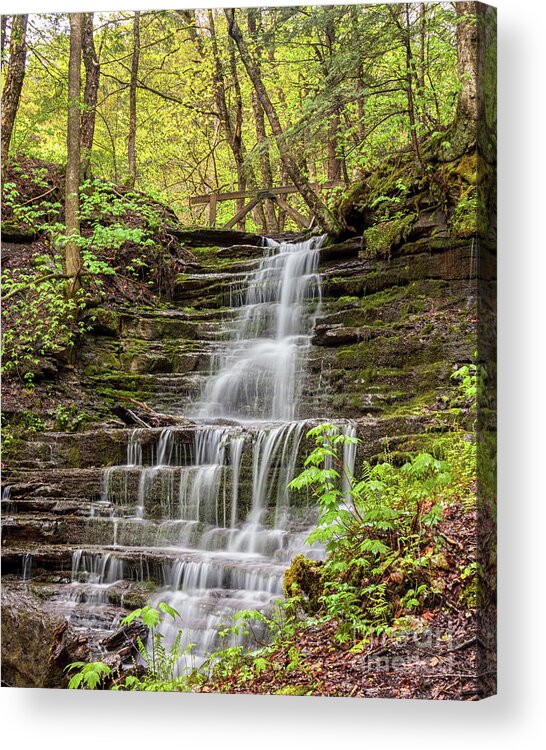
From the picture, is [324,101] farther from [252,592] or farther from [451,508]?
[252,592]

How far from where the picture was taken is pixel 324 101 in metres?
5.38

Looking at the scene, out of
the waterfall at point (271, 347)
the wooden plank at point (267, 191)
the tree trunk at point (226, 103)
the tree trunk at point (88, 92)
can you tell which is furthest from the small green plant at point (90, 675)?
the tree trunk at point (226, 103)

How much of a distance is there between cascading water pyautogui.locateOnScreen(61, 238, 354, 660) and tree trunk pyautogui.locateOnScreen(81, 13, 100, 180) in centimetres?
130

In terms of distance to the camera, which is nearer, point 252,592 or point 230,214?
point 252,592

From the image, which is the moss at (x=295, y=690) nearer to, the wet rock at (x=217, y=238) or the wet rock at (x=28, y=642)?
the wet rock at (x=28, y=642)

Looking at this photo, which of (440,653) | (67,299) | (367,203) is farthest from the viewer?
(67,299)

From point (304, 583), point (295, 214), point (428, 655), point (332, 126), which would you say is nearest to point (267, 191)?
point (295, 214)

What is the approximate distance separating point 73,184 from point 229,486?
6.96ft

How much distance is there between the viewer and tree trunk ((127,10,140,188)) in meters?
5.56

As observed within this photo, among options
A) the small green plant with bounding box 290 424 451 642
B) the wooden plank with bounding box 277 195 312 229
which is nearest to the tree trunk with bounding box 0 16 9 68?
the wooden plank with bounding box 277 195 312 229

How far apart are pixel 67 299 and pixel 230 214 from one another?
1185 millimetres

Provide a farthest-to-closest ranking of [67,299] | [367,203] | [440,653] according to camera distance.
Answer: [67,299]
[367,203]
[440,653]

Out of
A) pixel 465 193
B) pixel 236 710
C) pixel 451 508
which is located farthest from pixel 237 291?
pixel 236 710

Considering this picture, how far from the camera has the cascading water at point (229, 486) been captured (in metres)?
5.22
